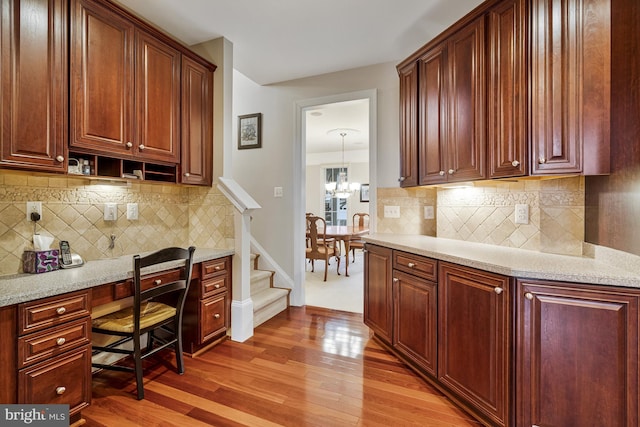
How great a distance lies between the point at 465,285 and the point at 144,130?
2351mm

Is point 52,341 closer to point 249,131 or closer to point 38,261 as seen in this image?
point 38,261

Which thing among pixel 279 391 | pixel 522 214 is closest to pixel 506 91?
pixel 522 214

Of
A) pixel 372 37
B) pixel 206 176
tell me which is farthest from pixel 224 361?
pixel 372 37

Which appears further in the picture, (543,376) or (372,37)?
(372,37)

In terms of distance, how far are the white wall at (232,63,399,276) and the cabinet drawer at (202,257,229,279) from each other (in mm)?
1046

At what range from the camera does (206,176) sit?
261cm

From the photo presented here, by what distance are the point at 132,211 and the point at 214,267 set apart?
76 centimetres

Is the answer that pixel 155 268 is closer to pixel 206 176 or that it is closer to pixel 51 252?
pixel 51 252

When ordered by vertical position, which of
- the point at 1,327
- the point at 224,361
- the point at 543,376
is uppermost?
the point at 1,327

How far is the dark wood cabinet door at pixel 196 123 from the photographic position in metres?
2.43

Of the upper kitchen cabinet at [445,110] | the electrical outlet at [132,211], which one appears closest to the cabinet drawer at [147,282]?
the electrical outlet at [132,211]

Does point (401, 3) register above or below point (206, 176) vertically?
above

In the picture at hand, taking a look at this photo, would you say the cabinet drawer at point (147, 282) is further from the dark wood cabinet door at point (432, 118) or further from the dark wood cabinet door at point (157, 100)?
the dark wood cabinet door at point (432, 118)

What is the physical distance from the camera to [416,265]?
2.00 metres
